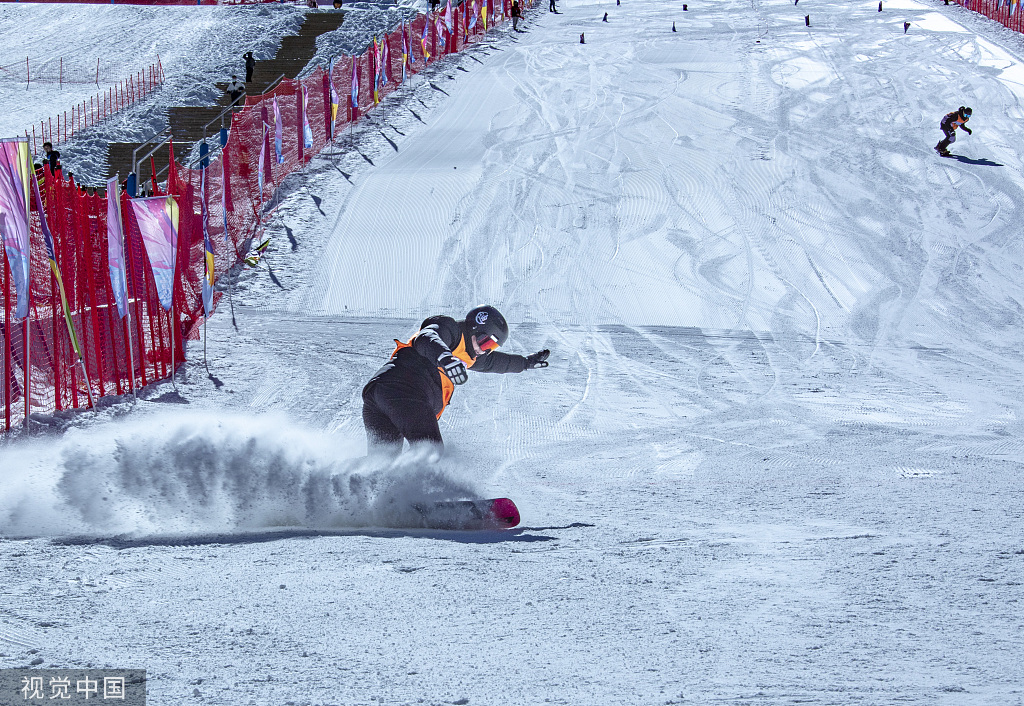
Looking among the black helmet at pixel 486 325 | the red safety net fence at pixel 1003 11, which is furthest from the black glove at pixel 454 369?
the red safety net fence at pixel 1003 11

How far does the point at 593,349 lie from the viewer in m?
11.2

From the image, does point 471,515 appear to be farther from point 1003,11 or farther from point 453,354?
point 1003,11

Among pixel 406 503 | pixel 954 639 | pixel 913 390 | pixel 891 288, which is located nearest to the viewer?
pixel 954 639

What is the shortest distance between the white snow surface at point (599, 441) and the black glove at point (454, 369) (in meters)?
0.64

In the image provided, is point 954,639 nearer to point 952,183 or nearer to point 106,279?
point 106,279

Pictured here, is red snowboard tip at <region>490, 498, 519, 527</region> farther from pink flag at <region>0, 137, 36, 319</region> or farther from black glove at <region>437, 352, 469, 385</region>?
pink flag at <region>0, 137, 36, 319</region>

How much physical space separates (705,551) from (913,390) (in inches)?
217

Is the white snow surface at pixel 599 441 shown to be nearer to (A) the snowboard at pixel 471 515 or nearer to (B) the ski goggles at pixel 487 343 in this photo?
(A) the snowboard at pixel 471 515

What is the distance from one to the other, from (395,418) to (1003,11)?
1180 inches

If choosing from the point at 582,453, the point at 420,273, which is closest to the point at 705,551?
the point at 582,453

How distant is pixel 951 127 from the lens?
1845 centimetres

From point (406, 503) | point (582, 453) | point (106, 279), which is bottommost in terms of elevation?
point (582, 453)

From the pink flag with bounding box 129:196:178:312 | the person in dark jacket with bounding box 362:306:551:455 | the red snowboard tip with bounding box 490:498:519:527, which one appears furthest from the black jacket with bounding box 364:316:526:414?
the pink flag with bounding box 129:196:178:312

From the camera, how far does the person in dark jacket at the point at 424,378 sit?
6.55 meters
